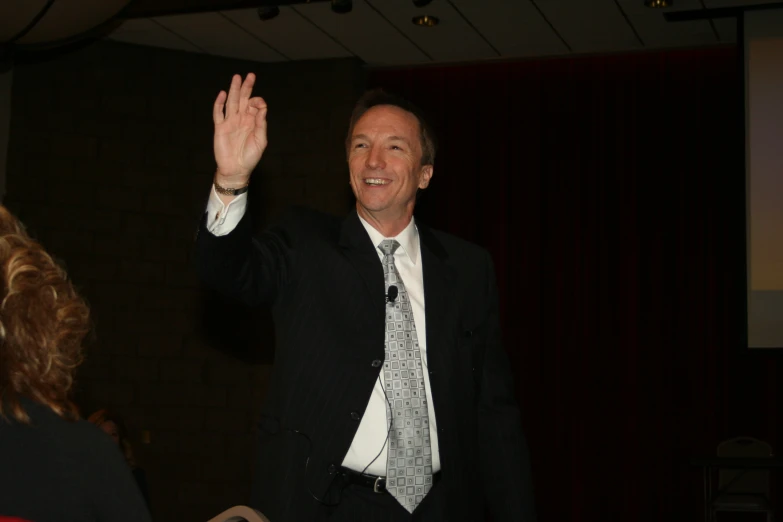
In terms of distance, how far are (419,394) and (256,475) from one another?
0.41 metres

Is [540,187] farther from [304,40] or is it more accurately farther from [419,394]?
[419,394]

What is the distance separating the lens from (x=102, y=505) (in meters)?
1.20

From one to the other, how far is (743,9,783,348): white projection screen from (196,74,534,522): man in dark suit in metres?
4.09

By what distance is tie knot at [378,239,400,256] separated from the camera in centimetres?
255

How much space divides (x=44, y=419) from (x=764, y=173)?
19.4 ft

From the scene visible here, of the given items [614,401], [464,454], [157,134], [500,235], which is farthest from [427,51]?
[464,454]

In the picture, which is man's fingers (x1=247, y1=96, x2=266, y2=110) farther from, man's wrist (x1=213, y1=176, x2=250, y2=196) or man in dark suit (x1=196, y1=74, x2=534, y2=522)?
man's wrist (x1=213, y1=176, x2=250, y2=196)

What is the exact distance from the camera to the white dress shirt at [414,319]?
2.17m

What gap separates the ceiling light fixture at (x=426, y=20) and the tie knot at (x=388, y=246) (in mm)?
4422

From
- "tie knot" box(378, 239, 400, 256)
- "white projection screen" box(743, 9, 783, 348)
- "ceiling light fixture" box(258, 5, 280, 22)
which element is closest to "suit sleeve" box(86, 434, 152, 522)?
"tie knot" box(378, 239, 400, 256)

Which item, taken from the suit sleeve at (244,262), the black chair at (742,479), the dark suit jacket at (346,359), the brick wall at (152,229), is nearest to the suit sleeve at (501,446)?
the dark suit jacket at (346,359)

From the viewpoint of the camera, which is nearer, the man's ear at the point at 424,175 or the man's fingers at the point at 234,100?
the man's fingers at the point at 234,100

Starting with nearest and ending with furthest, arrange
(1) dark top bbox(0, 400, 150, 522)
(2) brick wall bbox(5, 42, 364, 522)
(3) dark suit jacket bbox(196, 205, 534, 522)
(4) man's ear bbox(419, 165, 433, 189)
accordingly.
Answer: (1) dark top bbox(0, 400, 150, 522) < (3) dark suit jacket bbox(196, 205, 534, 522) < (4) man's ear bbox(419, 165, 433, 189) < (2) brick wall bbox(5, 42, 364, 522)

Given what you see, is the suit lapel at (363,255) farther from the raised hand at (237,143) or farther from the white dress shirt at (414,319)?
the raised hand at (237,143)
